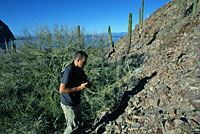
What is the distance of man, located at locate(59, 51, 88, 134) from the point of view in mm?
2274

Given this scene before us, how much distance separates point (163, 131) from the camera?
240 cm

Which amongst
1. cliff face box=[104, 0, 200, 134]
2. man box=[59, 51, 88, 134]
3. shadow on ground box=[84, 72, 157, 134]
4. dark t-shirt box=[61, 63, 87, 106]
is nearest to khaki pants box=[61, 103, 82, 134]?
man box=[59, 51, 88, 134]

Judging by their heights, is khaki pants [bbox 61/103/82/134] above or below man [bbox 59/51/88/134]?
below

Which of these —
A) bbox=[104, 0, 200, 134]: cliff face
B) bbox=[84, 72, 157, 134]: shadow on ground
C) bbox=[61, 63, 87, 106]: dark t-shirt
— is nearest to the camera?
bbox=[61, 63, 87, 106]: dark t-shirt

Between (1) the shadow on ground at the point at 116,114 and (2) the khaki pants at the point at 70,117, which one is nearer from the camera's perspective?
(2) the khaki pants at the point at 70,117

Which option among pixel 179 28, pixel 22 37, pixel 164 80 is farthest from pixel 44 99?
pixel 179 28

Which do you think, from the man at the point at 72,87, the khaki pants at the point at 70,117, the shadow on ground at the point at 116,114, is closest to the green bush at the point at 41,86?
the shadow on ground at the point at 116,114

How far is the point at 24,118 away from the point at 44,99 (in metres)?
0.59

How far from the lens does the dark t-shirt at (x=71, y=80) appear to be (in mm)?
2270

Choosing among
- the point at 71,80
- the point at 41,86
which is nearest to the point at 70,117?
the point at 71,80

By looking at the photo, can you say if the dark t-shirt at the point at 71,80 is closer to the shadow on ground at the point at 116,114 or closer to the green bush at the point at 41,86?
the green bush at the point at 41,86

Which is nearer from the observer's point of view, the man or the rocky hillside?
the man

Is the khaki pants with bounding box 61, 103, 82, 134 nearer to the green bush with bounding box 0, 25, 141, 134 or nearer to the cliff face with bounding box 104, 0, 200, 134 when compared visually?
the green bush with bounding box 0, 25, 141, 134

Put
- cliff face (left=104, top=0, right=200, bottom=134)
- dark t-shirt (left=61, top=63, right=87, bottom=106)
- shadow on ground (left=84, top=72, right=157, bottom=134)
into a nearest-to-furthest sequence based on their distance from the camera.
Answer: dark t-shirt (left=61, top=63, right=87, bottom=106)
cliff face (left=104, top=0, right=200, bottom=134)
shadow on ground (left=84, top=72, right=157, bottom=134)
